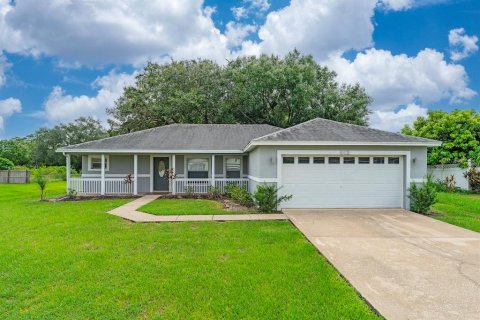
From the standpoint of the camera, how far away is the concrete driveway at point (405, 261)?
3469 millimetres

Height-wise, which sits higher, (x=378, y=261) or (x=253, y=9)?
(x=253, y=9)

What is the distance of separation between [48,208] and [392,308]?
1205 cm

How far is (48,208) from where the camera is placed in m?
11.0

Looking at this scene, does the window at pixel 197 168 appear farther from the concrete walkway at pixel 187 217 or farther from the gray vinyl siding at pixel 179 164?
the concrete walkway at pixel 187 217

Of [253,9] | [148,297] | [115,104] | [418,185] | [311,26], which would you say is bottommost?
[148,297]

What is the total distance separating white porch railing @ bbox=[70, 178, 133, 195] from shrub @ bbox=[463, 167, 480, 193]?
19.7 metres

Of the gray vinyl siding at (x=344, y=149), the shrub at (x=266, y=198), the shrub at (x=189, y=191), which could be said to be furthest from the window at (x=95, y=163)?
the shrub at (x=266, y=198)

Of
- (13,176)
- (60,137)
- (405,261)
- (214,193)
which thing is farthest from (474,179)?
(60,137)

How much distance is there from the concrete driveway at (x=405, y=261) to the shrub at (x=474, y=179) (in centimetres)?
1100

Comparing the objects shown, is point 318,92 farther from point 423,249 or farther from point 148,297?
point 148,297

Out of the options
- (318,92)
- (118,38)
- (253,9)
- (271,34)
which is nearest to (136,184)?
(118,38)

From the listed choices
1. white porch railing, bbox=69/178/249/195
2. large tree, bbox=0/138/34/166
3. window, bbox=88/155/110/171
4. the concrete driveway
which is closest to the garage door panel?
the concrete driveway

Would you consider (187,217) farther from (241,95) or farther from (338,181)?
(241,95)

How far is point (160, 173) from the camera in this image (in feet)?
52.4
